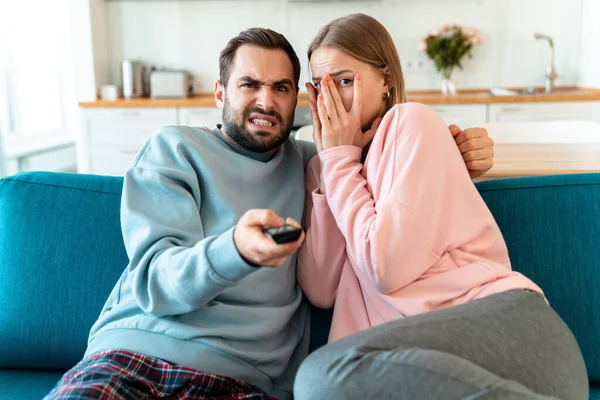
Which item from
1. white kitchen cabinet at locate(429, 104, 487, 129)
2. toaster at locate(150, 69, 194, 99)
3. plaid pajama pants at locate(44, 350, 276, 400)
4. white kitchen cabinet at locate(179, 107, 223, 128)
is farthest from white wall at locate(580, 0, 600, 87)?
plaid pajama pants at locate(44, 350, 276, 400)

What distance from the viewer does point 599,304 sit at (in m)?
1.53

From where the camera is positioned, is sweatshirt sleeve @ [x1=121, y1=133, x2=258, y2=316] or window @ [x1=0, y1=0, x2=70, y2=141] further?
window @ [x1=0, y1=0, x2=70, y2=141]

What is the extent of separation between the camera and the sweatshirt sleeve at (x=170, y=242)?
1.16 metres

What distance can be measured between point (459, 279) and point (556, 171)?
2.21ft

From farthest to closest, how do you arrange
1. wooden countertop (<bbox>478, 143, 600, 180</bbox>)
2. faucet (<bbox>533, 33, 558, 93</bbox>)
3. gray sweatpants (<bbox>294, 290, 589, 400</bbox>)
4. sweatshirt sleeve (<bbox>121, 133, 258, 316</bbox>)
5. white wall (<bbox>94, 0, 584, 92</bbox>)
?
white wall (<bbox>94, 0, 584, 92</bbox>) < faucet (<bbox>533, 33, 558, 93</bbox>) < wooden countertop (<bbox>478, 143, 600, 180</bbox>) < sweatshirt sleeve (<bbox>121, 133, 258, 316</bbox>) < gray sweatpants (<bbox>294, 290, 589, 400</bbox>)

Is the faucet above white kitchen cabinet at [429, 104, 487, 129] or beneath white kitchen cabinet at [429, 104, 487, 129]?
above

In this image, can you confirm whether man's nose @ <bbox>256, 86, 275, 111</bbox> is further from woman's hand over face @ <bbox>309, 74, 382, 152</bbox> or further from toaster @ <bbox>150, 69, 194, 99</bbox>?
toaster @ <bbox>150, 69, 194, 99</bbox>

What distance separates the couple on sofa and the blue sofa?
18 cm

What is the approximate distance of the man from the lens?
3.92 ft

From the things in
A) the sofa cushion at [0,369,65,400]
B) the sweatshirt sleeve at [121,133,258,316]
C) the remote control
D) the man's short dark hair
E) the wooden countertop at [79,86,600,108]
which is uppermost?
the man's short dark hair

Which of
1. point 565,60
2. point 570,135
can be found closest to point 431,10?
point 565,60

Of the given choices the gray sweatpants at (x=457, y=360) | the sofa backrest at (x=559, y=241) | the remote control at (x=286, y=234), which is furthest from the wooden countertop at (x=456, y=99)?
the remote control at (x=286, y=234)

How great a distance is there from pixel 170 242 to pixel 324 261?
36 centimetres

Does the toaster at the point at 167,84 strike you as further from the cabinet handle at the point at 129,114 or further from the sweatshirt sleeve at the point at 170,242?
the sweatshirt sleeve at the point at 170,242
